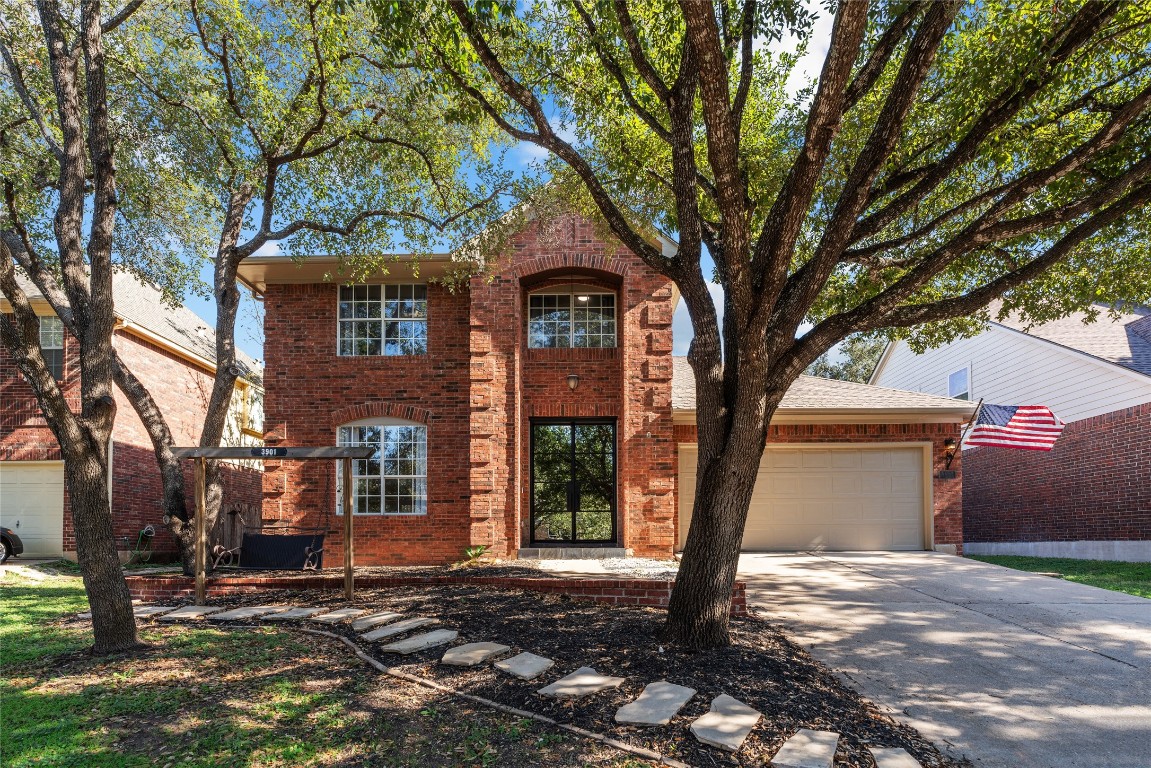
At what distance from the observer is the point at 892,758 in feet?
12.1

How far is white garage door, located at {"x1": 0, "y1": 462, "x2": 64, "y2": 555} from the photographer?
43.7ft

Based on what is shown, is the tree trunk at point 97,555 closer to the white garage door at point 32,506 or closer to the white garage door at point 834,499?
the white garage door at point 834,499

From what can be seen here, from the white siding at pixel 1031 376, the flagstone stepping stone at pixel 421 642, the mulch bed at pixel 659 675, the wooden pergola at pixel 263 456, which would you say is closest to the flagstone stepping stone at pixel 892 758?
the mulch bed at pixel 659 675

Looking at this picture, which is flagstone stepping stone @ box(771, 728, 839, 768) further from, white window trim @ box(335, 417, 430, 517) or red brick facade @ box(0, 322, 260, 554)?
red brick facade @ box(0, 322, 260, 554)

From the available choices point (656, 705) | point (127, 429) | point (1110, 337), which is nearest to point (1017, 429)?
point (1110, 337)

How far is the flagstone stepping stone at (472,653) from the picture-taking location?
16.7ft

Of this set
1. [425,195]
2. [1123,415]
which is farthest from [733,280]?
[1123,415]

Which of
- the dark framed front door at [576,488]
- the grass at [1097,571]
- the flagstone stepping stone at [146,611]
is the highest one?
the dark framed front door at [576,488]

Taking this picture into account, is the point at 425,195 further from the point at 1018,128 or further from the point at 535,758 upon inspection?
the point at 535,758

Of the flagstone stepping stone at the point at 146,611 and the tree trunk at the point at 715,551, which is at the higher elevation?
the tree trunk at the point at 715,551

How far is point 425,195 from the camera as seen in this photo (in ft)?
36.4

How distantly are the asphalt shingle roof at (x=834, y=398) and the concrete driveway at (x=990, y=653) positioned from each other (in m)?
3.59

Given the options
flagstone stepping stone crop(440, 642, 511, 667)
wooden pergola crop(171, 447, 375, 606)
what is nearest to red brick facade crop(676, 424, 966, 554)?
wooden pergola crop(171, 447, 375, 606)

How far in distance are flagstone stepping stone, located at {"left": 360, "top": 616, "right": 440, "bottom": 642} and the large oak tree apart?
7.78ft
